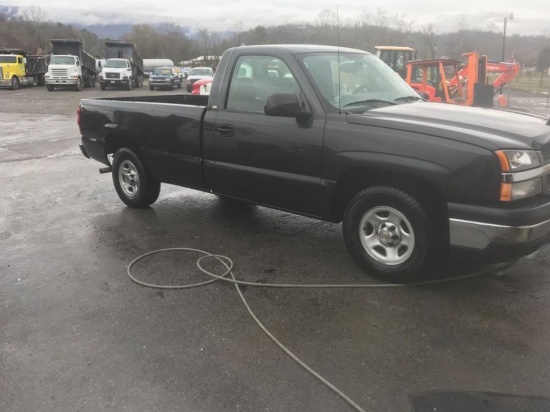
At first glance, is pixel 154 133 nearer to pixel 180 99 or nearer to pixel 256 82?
pixel 256 82

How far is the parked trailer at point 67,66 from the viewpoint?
33.0 metres

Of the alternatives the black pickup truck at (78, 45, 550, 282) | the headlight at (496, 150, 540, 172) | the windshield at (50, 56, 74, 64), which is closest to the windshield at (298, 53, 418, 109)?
the black pickup truck at (78, 45, 550, 282)

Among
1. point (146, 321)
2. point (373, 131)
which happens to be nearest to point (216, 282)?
point (146, 321)

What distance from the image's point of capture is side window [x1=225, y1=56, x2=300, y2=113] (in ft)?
14.6

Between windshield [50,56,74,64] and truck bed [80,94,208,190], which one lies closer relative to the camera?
truck bed [80,94,208,190]

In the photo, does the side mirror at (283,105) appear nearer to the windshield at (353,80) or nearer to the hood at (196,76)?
the windshield at (353,80)

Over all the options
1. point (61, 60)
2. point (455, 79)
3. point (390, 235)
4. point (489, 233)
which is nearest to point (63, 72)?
point (61, 60)

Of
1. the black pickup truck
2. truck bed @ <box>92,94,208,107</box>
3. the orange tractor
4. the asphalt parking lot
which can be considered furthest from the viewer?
the orange tractor

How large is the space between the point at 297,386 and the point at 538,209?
207cm

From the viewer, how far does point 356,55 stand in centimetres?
495

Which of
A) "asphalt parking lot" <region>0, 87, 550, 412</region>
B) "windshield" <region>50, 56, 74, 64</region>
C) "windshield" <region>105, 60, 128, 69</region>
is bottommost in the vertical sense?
"asphalt parking lot" <region>0, 87, 550, 412</region>

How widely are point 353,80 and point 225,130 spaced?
A: 1309mm

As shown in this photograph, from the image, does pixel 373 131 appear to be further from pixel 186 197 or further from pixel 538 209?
pixel 186 197

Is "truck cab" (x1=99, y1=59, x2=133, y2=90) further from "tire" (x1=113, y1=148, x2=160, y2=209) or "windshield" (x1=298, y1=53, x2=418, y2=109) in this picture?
"windshield" (x1=298, y1=53, x2=418, y2=109)
